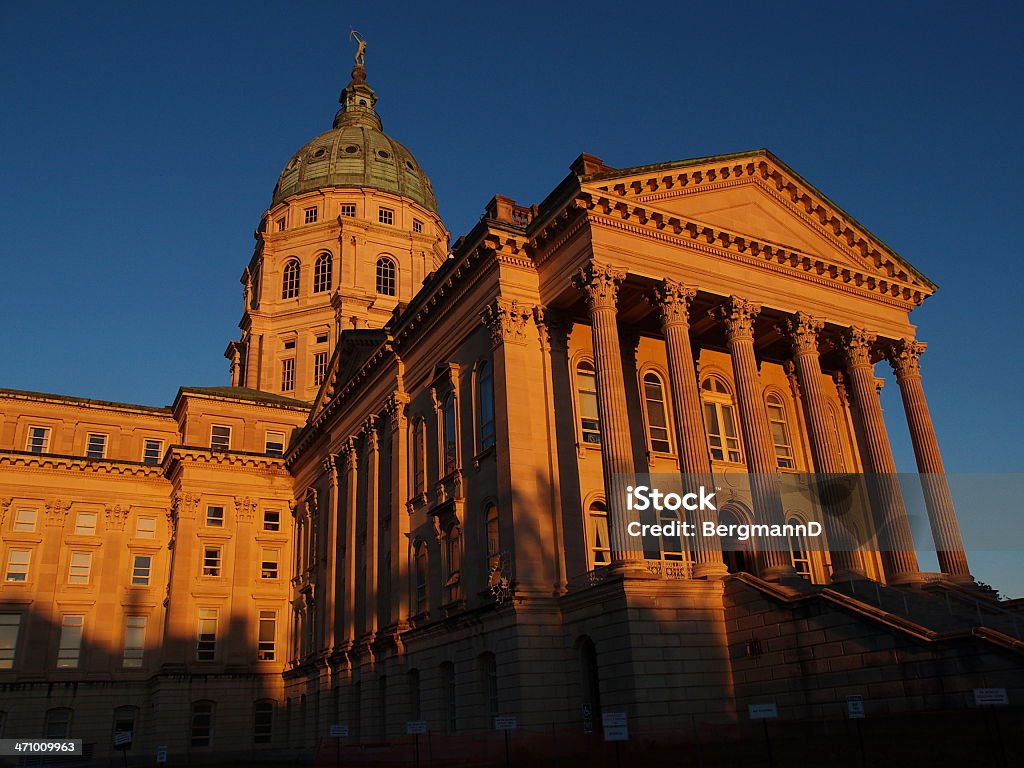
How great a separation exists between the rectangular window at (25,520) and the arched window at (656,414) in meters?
38.0

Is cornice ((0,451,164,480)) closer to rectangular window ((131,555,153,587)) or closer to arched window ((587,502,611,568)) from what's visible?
rectangular window ((131,555,153,587))

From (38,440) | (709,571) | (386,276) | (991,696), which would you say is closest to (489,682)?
(709,571)

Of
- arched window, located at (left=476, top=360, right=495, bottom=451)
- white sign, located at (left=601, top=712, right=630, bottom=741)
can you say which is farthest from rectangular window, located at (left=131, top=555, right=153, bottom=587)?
white sign, located at (left=601, top=712, right=630, bottom=741)

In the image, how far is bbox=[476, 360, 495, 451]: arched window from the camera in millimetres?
30328

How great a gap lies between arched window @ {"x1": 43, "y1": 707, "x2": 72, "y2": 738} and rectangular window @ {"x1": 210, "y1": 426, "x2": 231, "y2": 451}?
16.7 m

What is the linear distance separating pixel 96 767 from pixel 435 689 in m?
25.5

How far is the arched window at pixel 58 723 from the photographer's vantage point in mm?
47219

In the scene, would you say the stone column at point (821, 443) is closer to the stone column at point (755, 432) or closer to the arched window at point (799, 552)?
the arched window at point (799, 552)

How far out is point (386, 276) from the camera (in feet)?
234

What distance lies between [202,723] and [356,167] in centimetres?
4626

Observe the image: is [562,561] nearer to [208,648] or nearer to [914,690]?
[914,690]

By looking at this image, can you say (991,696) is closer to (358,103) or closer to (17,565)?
(17,565)

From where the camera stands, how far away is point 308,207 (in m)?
73.7

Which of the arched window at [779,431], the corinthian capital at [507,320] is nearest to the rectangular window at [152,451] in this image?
the corinthian capital at [507,320]
